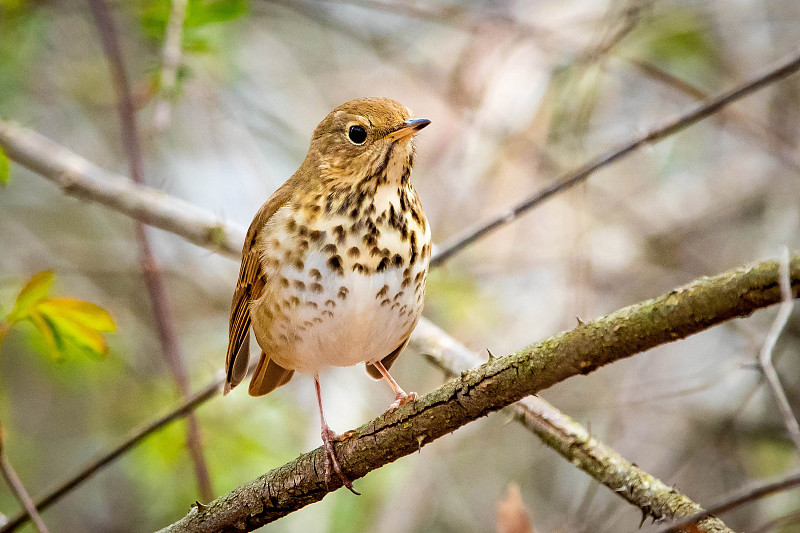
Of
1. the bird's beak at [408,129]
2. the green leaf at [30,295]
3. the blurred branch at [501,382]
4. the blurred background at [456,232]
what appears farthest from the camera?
the blurred background at [456,232]

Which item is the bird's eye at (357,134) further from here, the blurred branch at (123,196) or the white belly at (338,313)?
the blurred branch at (123,196)

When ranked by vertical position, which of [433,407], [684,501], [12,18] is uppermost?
[12,18]

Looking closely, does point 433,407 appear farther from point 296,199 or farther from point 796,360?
point 796,360

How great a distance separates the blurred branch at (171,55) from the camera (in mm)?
3217

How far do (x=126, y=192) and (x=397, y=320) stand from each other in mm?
1589

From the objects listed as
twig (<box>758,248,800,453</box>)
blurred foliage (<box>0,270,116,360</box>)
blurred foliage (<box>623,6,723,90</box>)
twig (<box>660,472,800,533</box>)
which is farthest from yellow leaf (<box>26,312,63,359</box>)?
blurred foliage (<box>623,6,723,90</box>)

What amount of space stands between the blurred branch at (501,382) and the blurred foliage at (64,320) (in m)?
0.58

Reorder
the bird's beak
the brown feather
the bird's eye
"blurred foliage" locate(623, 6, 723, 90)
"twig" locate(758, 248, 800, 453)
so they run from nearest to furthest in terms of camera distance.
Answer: "twig" locate(758, 248, 800, 453) < the bird's beak < the bird's eye < the brown feather < "blurred foliage" locate(623, 6, 723, 90)

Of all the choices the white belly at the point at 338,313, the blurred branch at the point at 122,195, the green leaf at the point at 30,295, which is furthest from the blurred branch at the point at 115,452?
the green leaf at the point at 30,295

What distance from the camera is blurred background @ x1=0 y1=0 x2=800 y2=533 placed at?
4641 millimetres

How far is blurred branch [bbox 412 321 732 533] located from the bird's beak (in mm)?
991

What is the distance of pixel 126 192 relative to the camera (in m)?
3.73

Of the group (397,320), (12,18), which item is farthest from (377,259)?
(12,18)

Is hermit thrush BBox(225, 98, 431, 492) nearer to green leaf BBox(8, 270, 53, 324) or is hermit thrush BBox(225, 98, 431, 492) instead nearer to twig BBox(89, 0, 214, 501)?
twig BBox(89, 0, 214, 501)
